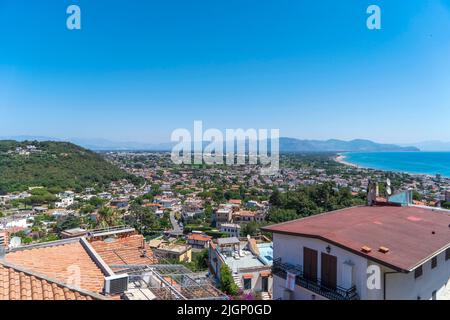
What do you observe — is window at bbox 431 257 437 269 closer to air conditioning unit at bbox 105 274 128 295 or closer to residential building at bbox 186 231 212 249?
→ air conditioning unit at bbox 105 274 128 295

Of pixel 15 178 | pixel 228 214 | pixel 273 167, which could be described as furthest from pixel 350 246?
pixel 273 167

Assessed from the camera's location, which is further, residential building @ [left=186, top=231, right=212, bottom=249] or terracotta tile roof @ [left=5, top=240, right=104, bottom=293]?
residential building @ [left=186, top=231, right=212, bottom=249]

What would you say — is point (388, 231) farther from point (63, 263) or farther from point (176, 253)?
point (176, 253)

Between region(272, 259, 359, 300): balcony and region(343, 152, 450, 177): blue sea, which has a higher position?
region(272, 259, 359, 300): balcony

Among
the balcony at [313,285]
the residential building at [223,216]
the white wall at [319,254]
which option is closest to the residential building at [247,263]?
the balcony at [313,285]

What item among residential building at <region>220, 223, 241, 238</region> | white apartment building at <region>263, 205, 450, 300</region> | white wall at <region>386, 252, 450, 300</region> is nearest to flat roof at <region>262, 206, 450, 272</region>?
white apartment building at <region>263, 205, 450, 300</region>
